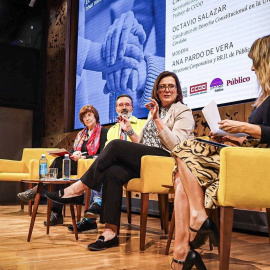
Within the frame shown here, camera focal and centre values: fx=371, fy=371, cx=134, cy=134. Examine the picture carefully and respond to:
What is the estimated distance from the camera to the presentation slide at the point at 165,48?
3078mm

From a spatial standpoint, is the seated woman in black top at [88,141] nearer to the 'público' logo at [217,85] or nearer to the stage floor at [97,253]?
the stage floor at [97,253]

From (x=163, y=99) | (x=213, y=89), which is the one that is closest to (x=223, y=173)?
(x=163, y=99)

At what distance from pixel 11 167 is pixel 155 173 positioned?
3.10 meters

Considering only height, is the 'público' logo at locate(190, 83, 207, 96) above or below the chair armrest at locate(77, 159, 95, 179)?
above

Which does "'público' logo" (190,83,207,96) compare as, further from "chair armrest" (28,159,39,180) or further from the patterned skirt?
"chair armrest" (28,159,39,180)

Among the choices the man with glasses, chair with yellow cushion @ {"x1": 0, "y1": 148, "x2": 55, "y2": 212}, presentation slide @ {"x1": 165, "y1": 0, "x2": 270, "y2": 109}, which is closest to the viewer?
the man with glasses

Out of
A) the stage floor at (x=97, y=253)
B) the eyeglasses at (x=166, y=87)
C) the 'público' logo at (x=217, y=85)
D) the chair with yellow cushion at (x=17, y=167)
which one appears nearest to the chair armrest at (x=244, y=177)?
the stage floor at (x=97, y=253)

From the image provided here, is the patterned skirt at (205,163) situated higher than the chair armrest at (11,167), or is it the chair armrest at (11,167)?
the patterned skirt at (205,163)

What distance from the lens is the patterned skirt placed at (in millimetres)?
1605

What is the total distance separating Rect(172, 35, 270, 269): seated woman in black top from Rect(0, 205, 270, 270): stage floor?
33cm

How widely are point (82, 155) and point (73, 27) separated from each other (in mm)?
2862

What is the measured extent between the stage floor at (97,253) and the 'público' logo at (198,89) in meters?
1.29

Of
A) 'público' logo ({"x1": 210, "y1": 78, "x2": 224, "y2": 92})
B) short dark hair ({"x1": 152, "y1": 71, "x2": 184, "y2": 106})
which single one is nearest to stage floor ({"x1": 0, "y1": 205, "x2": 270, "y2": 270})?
short dark hair ({"x1": 152, "y1": 71, "x2": 184, "y2": 106})

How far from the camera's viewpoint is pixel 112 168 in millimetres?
2359
